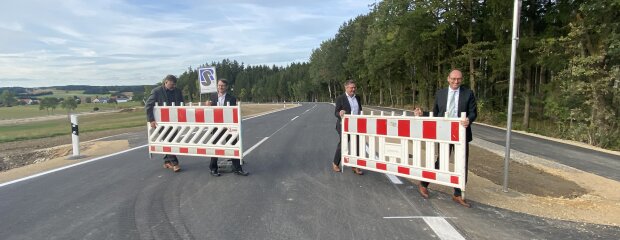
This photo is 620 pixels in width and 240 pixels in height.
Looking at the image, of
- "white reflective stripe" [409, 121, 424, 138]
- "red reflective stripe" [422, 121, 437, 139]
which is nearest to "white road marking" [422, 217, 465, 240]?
"red reflective stripe" [422, 121, 437, 139]

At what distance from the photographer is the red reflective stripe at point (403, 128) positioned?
239 inches

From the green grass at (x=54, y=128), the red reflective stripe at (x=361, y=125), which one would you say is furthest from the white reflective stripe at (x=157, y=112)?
the green grass at (x=54, y=128)

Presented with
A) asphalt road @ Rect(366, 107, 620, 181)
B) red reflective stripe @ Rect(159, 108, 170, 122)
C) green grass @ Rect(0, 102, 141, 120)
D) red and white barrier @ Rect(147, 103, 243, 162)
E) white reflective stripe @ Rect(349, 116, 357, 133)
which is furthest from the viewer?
green grass @ Rect(0, 102, 141, 120)

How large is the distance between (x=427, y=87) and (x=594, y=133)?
1142 inches

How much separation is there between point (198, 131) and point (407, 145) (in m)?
4.21

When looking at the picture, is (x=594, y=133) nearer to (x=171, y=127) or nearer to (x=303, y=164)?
(x=303, y=164)

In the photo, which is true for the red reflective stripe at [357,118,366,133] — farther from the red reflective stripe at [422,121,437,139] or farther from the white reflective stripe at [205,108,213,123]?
the white reflective stripe at [205,108,213,123]

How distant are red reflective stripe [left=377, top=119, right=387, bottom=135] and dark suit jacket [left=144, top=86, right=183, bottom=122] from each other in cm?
436

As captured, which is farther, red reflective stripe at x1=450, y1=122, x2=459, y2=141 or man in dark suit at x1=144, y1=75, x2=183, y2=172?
man in dark suit at x1=144, y1=75, x2=183, y2=172

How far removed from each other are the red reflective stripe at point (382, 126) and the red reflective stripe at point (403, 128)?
348mm

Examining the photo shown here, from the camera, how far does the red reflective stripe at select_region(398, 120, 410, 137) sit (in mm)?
6064

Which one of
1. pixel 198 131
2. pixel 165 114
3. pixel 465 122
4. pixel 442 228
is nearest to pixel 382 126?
pixel 465 122

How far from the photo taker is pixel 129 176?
728 cm

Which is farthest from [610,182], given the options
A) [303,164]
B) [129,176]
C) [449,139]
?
[129,176]
